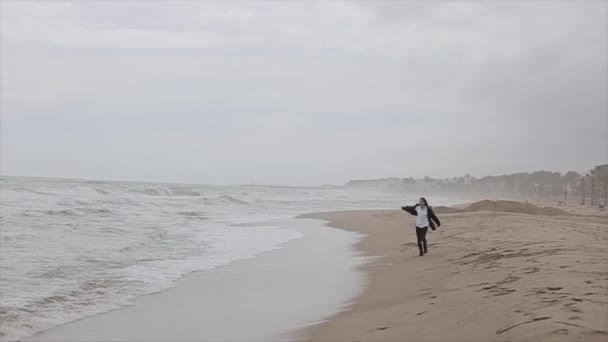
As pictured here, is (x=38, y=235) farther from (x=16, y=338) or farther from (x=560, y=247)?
(x=560, y=247)

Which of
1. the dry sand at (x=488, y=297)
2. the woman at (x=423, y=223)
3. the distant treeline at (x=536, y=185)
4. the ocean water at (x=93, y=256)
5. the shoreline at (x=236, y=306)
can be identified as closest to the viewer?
the dry sand at (x=488, y=297)

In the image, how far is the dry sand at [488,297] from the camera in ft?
14.6

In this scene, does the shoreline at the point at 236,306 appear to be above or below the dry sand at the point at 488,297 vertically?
below

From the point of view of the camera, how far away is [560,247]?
9125mm

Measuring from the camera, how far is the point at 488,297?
5.97 meters

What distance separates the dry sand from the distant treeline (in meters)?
67.0

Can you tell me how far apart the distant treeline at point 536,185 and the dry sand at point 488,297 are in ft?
220

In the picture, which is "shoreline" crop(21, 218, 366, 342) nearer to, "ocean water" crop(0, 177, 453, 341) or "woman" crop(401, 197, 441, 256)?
"ocean water" crop(0, 177, 453, 341)

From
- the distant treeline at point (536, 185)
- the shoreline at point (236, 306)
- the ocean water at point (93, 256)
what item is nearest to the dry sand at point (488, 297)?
the shoreline at point (236, 306)

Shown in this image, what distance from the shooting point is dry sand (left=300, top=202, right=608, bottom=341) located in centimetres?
446

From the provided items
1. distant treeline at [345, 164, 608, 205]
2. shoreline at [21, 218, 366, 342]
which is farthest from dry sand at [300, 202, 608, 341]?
distant treeline at [345, 164, 608, 205]

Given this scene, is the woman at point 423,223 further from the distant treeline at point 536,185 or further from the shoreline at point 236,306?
the distant treeline at point 536,185

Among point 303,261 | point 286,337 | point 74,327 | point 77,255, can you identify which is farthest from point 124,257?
point 286,337

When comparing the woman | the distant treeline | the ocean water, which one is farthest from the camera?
the distant treeline
